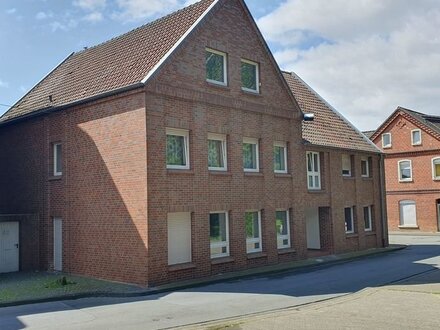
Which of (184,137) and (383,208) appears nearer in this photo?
(184,137)

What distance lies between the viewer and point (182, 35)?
1636cm

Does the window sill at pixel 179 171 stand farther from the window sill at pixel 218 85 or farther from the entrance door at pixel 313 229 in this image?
the entrance door at pixel 313 229

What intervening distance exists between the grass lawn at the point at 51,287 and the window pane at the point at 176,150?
13.5 ft

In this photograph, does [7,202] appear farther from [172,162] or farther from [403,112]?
[403,112]

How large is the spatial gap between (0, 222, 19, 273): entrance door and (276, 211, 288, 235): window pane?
33.4ft

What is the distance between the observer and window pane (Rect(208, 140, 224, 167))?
1730cm

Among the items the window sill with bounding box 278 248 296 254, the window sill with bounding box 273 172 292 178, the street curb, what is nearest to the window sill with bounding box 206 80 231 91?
the window sill with bounding box 273 172 292 178

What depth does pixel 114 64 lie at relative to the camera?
17.9 meters

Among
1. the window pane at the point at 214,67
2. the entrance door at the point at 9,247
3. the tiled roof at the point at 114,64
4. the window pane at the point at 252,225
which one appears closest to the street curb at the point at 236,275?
the window pane at the point at 252,225

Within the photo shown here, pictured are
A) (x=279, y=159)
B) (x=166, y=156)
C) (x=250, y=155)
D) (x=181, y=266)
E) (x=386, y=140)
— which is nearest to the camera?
(x=181, y=266)

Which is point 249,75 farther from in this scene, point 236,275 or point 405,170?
point 405,170

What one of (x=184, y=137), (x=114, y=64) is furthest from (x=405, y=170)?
(x=114, y=64)

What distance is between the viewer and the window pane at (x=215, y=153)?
17.3 meters

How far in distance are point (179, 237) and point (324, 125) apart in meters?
12.4
